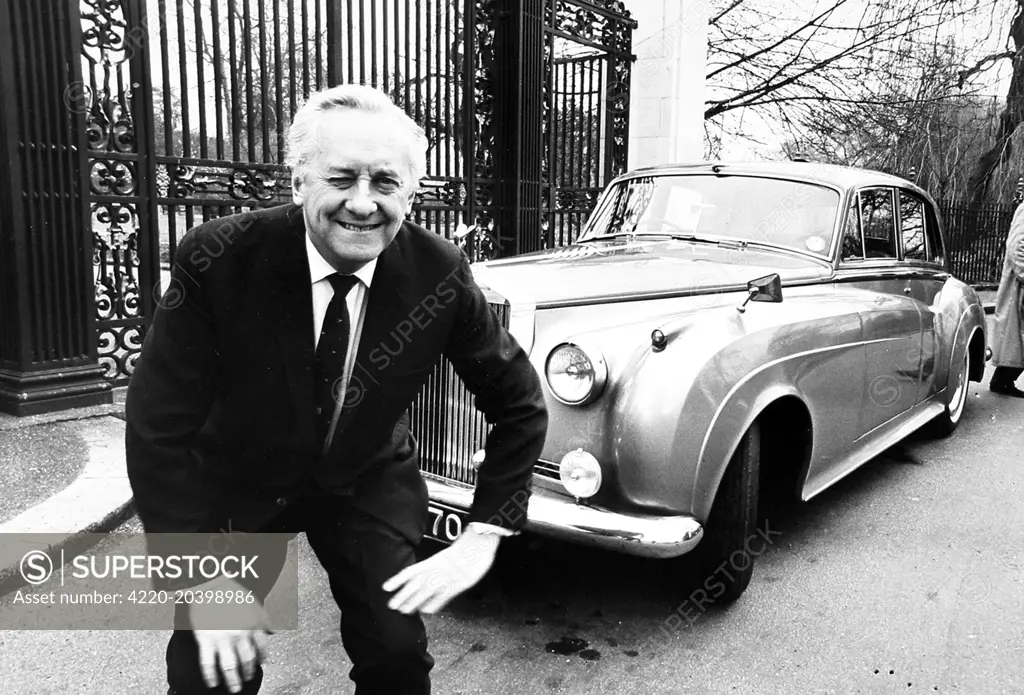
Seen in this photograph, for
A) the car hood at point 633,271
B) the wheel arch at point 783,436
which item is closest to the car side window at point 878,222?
the car hood at point 633,271

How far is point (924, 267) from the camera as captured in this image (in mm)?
5422

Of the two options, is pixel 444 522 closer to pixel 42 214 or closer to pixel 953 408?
pixel 42 214

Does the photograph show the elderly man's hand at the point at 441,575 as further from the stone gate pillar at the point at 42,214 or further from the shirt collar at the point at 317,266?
the stone gate pillar at the point at 42,214

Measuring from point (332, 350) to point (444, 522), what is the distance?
56.9 inches

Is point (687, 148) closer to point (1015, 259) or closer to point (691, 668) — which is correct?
point (1015, 259)

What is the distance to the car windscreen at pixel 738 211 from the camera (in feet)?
14.3

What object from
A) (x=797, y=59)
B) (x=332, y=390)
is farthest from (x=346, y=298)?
(x=797, y=59)

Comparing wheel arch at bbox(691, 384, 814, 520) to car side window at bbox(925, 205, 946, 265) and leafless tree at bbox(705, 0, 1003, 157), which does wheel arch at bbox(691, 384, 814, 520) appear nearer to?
car side window at bbox(925, 205, 946, 265)

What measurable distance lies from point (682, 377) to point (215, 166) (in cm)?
449

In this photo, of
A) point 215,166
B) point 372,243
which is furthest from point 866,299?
point 215,166

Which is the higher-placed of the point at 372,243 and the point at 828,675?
the point at 372,243

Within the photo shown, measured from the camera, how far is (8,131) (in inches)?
196

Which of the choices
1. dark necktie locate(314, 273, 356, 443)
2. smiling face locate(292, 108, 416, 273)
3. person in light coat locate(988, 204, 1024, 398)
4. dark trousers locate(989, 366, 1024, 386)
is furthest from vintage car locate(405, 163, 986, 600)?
dark trousers locate(989, 366, 1024, 386)

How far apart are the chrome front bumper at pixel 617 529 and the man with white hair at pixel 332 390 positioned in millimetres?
903
